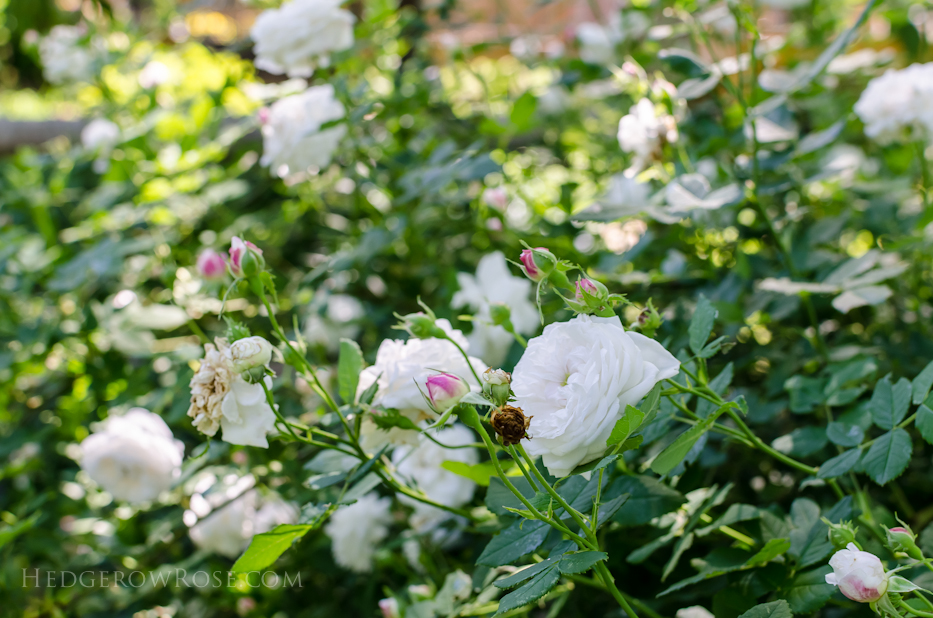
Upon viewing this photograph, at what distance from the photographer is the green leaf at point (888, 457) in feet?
1.79

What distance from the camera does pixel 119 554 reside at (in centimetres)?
107

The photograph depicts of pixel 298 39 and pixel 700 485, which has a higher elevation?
pixel 298 39

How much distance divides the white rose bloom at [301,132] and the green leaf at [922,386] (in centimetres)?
84

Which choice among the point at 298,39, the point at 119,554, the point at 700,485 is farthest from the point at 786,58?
the point at 119,554

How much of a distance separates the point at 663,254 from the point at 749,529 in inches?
21.3

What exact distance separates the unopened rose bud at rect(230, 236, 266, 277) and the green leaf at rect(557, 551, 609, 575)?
36 cm

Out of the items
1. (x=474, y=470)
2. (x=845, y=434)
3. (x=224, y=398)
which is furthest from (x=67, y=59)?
(x=845, y=434)

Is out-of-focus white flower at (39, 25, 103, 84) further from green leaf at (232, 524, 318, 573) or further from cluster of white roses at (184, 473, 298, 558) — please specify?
green leaf at (232, 524, 318, 573)

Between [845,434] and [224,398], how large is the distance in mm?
586

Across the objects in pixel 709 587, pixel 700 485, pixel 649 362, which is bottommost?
pixel 709 587

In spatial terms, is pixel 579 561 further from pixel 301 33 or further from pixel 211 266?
pixel 301 33

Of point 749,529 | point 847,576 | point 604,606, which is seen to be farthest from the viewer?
point 604,606

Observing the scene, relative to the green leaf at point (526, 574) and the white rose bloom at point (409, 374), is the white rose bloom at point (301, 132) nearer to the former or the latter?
the white rose bloom at point (409, 374)

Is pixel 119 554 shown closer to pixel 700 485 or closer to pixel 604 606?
pixel 604 606
